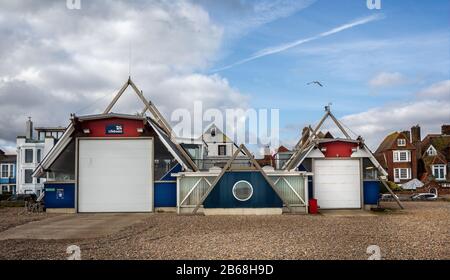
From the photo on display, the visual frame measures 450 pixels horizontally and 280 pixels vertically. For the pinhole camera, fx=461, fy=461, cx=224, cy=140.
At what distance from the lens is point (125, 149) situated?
2731 centimetres

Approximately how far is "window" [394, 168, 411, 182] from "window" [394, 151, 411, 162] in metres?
1.25

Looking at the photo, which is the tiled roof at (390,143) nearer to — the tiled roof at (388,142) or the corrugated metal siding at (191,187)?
the tiled roof at (388,142)

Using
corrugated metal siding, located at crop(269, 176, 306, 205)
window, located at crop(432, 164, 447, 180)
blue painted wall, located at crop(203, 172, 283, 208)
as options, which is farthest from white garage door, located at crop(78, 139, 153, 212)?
window, located at crop(432, 164, 447, 180)

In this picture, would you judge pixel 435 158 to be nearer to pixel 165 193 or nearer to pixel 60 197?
pixel 165 193

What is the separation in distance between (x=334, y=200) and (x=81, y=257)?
20.4m

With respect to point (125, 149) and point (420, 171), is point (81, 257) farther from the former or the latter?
point (420, 171)

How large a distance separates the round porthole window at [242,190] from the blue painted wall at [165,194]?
3760 mm

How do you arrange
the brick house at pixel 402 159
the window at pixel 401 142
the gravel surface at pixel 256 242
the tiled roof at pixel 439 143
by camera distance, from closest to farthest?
1. the gravel surface at pixel 256 242
2. the brick house at pixel 402 159
3. the window at pixel 401 142
4. the tiled roof at pixel 439 143

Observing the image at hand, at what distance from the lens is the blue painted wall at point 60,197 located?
26.9 m

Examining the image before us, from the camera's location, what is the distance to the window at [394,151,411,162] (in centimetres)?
6125

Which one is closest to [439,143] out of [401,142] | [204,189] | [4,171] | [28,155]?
[401,142]

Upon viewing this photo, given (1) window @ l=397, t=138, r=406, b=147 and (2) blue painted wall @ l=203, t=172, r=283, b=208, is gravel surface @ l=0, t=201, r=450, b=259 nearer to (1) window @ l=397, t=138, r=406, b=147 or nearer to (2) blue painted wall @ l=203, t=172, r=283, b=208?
(2) blue painted wall @ l=203, t=172, r=283, b=208

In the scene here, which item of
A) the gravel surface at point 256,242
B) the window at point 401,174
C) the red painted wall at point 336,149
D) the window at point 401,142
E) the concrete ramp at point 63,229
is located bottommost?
the concrete ramp at point 63,229

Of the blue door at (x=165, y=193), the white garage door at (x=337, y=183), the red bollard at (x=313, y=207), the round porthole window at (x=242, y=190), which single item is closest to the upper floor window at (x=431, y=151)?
the white garage door at (x=337, y=183)
